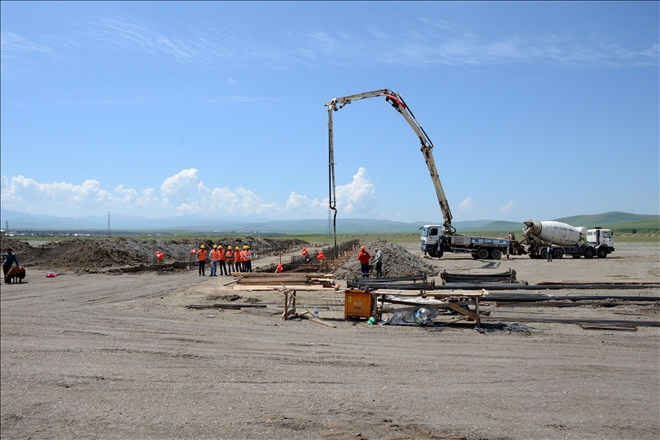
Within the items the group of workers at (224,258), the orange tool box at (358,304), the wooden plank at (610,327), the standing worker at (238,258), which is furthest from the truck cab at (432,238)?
the wooden plank at (610,327)

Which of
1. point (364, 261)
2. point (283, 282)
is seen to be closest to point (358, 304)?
point (283, 282)

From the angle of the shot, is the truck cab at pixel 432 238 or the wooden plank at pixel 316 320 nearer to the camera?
the wooden plank at pixel 316 320

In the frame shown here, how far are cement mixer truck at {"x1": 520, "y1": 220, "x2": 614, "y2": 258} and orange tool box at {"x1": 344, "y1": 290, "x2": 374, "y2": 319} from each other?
29.5 m

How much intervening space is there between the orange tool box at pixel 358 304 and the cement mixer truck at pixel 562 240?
2954 cm

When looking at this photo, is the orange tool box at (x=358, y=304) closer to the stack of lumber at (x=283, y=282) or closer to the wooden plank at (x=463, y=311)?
the stack of lumber at (x=283, y=282)

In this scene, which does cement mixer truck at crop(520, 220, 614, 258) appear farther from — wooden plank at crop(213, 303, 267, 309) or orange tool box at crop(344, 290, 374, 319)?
orange tool box at crop(344, 290, 374, 319)

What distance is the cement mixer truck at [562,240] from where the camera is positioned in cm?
3981

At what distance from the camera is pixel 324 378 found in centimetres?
952

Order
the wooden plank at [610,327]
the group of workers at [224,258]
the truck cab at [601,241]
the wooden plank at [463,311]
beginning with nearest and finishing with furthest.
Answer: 1. the wooden plank at [610,327]
2. the wooden plank at [463,311]
3. the group of workers at [224,258]
4. the truck cab at [601,241]

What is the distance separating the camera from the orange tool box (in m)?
14.0

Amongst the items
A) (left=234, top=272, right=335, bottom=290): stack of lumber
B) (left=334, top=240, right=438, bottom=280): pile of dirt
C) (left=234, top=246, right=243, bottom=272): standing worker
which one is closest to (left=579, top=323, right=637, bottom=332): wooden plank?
(left=234, top=272, right=335, bottom=290): stack of lumber

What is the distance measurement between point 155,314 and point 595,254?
1381 inches

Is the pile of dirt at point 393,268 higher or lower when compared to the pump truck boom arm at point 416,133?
lower

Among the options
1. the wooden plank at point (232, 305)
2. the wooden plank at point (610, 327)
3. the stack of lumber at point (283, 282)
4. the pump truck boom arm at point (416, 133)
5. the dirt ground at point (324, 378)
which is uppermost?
the pump truck boom arm at point (416, 133)
